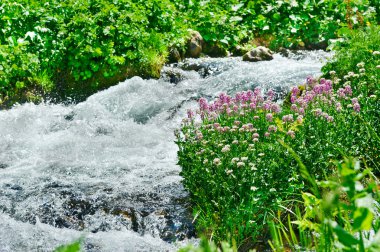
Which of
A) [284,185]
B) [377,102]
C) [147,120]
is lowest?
[147,120]

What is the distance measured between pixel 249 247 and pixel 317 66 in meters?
5.96

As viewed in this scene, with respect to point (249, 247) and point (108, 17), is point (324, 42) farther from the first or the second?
point (249, 247)

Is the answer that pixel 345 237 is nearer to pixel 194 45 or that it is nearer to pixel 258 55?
pixel 258 55

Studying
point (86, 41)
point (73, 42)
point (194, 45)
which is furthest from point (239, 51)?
point (73, 42)

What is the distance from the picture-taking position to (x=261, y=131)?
16.8 feet

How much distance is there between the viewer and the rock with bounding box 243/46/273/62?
10.2 m

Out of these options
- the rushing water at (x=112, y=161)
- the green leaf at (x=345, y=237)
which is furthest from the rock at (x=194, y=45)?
the green leaf at (x=345, y=237)

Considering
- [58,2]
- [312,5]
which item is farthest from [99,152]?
[312,5]

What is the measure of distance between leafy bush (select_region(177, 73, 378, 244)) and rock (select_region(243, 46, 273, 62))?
16.1 ft

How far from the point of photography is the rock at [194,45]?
416 inches

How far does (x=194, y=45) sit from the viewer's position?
34.8 ft

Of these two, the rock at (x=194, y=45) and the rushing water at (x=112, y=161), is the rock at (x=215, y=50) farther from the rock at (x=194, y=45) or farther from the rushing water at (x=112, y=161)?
the rushing water at (x=112, y=161)

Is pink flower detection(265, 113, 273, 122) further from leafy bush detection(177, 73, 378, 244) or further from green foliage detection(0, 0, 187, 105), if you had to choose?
green foliage detection(0, 0, 187, 105)

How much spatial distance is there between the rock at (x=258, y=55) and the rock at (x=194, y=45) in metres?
0.99
